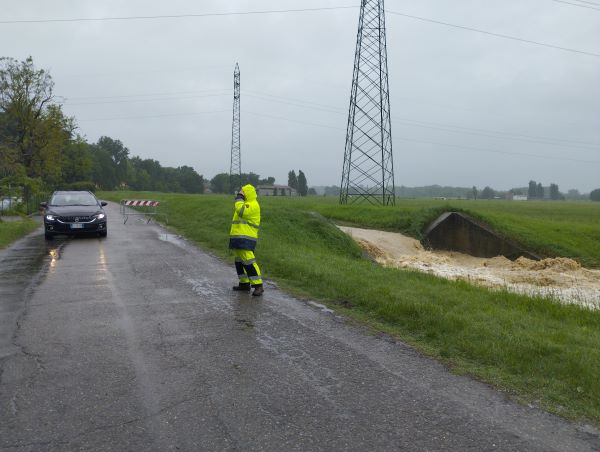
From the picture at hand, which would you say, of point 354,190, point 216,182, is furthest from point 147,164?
point 354,190

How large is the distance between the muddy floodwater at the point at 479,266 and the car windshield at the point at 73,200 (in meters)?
9.79

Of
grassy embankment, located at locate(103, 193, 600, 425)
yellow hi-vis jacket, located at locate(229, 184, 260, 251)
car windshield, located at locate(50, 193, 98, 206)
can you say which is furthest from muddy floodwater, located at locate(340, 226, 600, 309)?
car windshield, located at locate(50, 193, 98, 206)

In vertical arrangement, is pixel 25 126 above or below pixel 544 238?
above

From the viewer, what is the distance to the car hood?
1680 cm

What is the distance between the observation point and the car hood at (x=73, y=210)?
55.1 feet

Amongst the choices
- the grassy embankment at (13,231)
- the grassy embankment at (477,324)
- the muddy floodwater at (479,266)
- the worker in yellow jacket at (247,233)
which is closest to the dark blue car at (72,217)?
the grassy embankment at (13,231)

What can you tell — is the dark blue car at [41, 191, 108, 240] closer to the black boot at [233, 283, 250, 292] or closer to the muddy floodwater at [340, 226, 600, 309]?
A: the muddy floodwater at [340, 226, 600, 309]

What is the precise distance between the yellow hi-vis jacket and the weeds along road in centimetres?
94

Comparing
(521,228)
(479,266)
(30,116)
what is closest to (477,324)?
(479,266)

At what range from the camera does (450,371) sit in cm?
527

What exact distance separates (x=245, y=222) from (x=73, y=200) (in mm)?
11697

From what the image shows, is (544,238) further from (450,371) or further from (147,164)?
(147,164)

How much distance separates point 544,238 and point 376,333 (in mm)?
18840

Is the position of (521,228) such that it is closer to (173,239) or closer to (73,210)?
(173,239)
